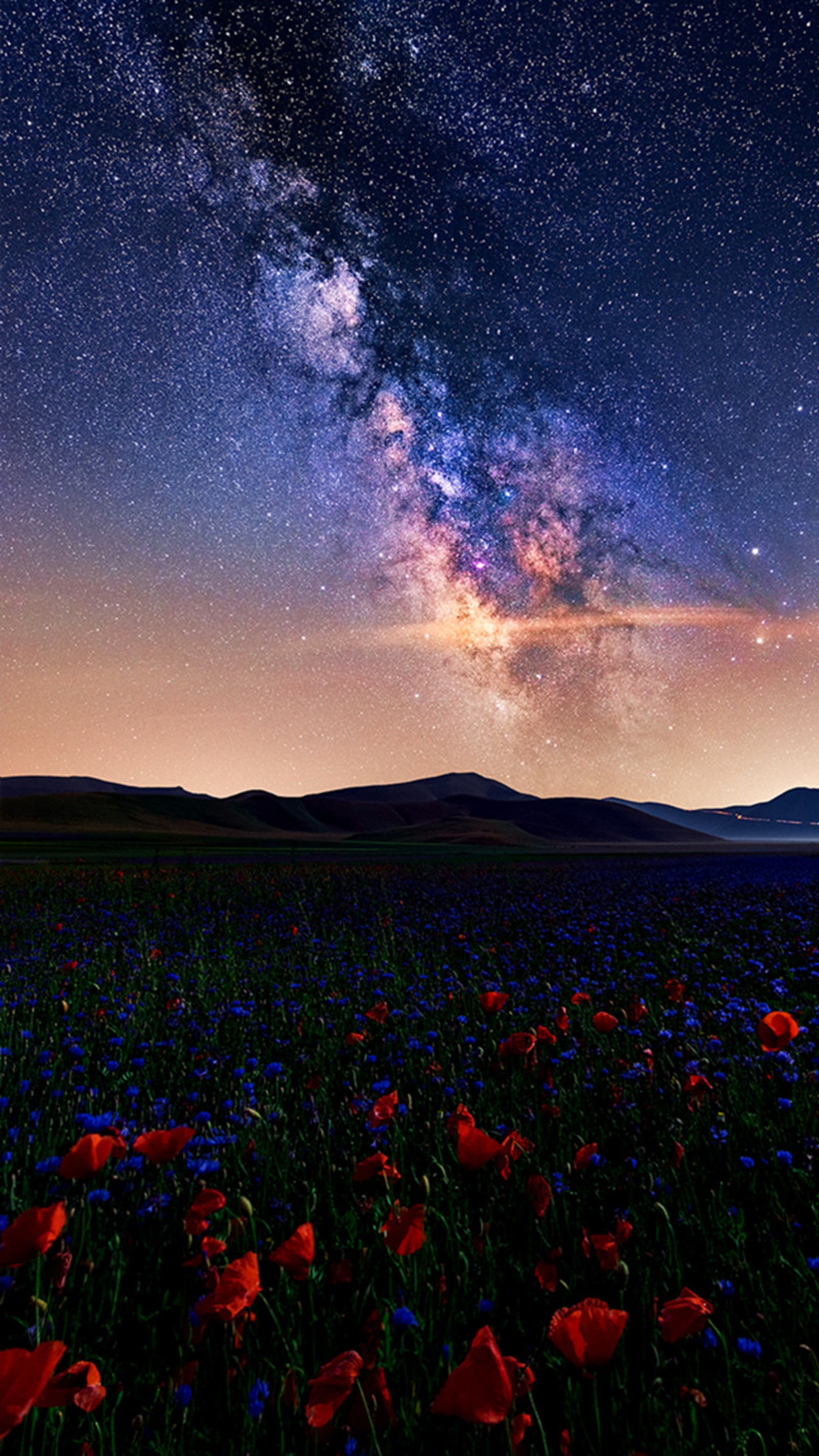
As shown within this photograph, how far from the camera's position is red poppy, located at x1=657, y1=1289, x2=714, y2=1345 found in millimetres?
1559

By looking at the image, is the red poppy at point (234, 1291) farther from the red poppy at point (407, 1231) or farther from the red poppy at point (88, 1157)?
the red poppy at point (88, 1157)

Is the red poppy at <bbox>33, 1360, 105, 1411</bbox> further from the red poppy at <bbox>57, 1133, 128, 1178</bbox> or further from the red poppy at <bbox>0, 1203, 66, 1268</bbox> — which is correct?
the red poppy at <bbox>57, 1133, 128, 1178</bbox>

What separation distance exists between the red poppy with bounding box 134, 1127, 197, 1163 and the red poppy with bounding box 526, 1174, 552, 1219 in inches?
47.1

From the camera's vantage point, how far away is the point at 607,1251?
2047 millimetres

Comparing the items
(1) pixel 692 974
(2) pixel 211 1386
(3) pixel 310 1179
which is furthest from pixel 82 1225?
(1) pixel 692 974

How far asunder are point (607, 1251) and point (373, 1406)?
0.81 meters

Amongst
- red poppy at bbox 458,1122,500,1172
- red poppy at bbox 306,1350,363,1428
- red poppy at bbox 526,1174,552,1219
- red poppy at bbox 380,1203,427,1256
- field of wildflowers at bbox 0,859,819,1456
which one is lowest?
field of wildflowers at bbox 0,859,819,1456

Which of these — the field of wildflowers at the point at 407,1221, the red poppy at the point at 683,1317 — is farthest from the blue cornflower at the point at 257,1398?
the red poppy at the point at 683,1317

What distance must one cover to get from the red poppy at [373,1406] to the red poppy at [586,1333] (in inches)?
A: 17.3

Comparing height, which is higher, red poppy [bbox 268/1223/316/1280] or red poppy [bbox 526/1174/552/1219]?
red poppy [bbox 268/1223/316/1280]

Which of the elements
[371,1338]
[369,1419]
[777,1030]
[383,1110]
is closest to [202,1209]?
[371,1338]

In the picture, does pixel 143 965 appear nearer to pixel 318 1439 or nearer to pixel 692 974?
pixel 692 974

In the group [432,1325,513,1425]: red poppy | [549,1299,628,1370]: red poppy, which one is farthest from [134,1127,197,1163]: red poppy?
[549,1299,628,1370]: red poppy

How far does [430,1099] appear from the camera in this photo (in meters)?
3.61
